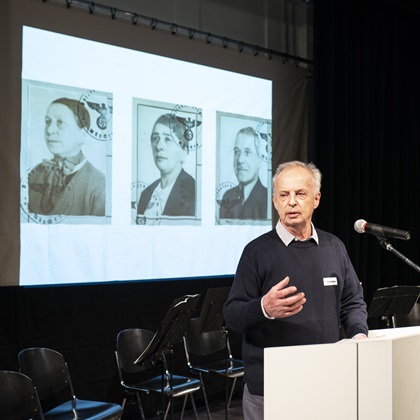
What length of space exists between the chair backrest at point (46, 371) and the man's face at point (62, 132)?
1.58 meters

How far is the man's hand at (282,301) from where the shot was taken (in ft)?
6.82

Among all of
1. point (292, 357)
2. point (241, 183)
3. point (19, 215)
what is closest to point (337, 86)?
point (241, 183)

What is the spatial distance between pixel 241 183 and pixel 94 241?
5.58 ft

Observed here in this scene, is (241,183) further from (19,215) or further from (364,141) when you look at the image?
(19,215)

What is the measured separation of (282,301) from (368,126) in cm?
550

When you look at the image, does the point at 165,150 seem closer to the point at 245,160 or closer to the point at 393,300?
the point at 245,160

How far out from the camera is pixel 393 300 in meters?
5.63

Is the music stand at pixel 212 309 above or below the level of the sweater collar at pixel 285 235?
below

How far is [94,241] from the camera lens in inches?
210

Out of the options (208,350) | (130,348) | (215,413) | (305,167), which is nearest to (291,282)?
(305,167)

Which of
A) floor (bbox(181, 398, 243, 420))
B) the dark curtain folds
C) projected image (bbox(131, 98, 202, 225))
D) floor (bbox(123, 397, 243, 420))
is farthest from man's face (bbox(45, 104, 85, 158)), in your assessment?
the dark curtain folds

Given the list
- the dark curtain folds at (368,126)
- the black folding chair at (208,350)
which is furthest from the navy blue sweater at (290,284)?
the dark curtain folds at (368,126)

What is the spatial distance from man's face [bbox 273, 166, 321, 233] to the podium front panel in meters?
0.73

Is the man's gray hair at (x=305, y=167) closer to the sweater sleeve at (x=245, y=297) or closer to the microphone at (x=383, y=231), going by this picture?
the sweater sleeve at (x=245, y=297)
